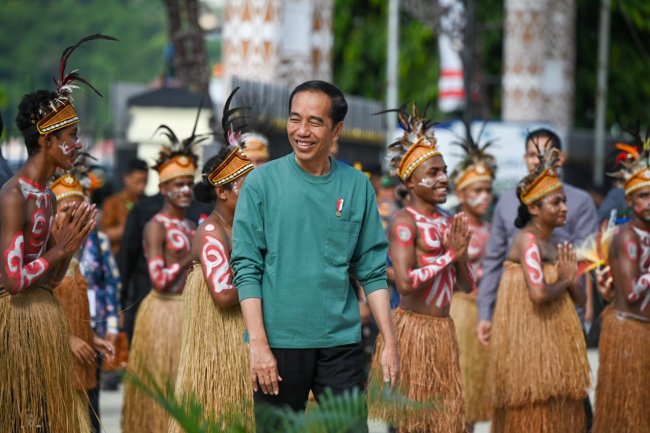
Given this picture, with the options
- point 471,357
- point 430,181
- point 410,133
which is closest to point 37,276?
point 430,181

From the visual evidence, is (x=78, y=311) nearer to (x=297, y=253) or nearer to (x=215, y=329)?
(x=215, y=329)

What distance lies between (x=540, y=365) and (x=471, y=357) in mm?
1613

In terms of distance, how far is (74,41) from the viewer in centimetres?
8325

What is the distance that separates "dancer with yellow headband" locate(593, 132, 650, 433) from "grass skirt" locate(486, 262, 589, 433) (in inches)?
8.5

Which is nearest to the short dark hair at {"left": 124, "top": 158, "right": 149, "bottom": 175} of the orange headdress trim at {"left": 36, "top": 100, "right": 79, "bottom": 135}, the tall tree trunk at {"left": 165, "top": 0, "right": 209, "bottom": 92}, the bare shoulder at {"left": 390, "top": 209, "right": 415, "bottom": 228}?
the tall tree trunk at {"left": 165, "top": 0, "right": 209, "bottom": 92}

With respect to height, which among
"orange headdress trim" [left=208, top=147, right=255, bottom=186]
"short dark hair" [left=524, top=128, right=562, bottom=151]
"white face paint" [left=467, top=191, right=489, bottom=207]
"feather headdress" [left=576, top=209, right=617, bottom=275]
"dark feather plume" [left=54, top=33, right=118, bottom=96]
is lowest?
"feather headdress" [left=576, top=209, right=617, bottom=275]

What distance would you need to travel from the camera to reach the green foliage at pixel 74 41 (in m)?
79.8

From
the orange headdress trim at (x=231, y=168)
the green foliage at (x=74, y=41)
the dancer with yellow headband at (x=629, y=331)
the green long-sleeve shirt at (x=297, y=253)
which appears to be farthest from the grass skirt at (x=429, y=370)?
the green foliage at (x=74, y=41)

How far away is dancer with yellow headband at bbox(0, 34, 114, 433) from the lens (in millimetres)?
6379

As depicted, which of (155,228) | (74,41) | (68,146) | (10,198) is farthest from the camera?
(74,41)

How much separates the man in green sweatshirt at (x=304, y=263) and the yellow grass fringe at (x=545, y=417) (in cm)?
248

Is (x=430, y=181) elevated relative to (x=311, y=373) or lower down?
elevated

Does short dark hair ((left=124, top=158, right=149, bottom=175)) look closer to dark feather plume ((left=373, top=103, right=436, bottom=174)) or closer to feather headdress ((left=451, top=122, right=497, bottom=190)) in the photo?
feather headdress ((left=451, top=122, right=497, bottom=190))

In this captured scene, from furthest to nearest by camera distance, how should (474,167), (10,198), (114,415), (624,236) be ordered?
(114,415) < (474,167) < (624,236) < (10,198)
